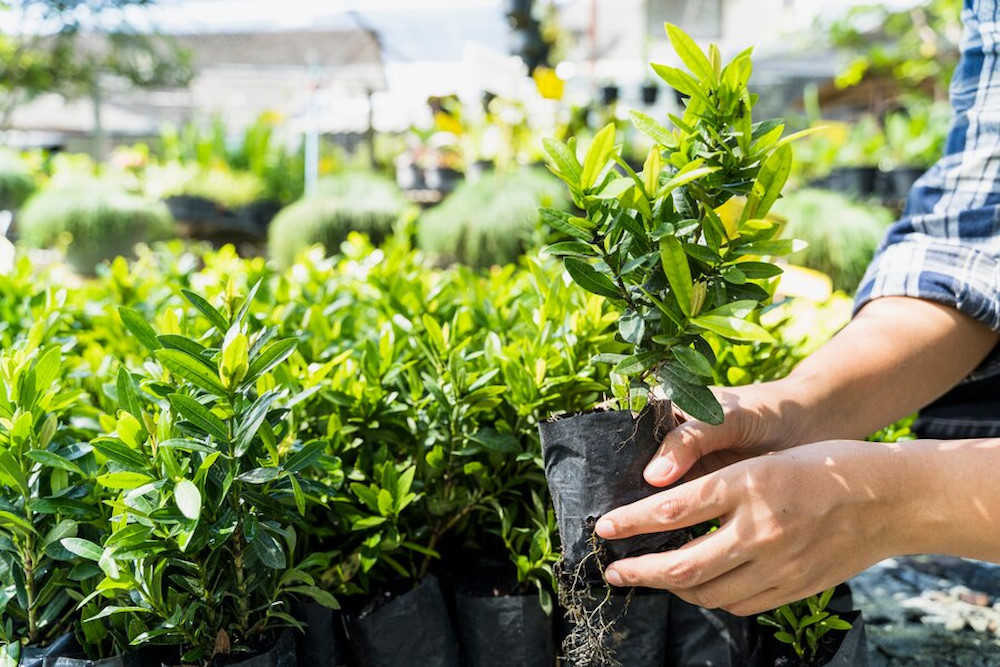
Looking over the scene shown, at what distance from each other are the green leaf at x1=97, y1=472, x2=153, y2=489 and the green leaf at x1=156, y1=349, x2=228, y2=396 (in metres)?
0.11

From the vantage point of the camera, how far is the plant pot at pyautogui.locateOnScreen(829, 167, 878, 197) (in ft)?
18.9

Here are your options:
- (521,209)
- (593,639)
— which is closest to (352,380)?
(593,639)

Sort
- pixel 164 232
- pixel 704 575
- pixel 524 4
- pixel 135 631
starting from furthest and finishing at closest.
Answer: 1. pixel 164 232
2. pixel 524 4
3. pixel 135 631
4. pixel 704 575

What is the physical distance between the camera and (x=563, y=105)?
17.5ft

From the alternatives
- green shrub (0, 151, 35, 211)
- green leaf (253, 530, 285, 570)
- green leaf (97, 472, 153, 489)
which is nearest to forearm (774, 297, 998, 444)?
green leaf (253, 530, 285, 570)

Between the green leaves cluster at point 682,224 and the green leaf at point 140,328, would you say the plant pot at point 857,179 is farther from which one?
the green leaf at point 140,328

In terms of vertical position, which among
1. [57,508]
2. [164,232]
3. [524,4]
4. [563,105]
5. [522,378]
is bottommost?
[164,232]

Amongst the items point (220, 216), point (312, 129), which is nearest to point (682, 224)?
point (312, 129)

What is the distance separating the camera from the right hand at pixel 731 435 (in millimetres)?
821

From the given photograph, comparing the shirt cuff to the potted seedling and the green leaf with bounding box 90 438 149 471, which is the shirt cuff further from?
the green leaf with bounding box 90 438 149 471

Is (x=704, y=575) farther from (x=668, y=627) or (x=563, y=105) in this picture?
(x=563, y=105)

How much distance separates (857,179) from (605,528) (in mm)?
5758

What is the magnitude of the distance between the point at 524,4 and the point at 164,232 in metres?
3.19

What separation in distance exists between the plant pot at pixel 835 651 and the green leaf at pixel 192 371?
75 centimetres
